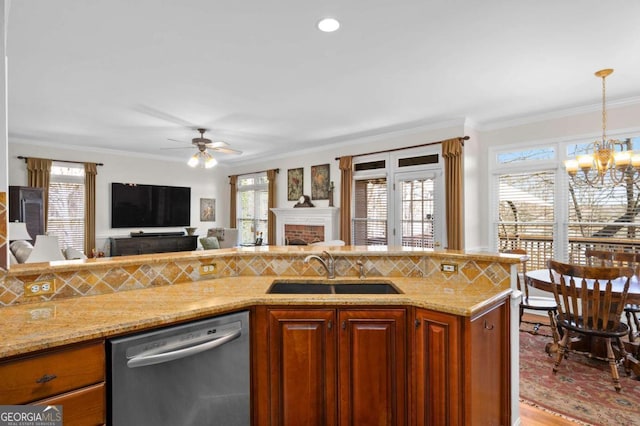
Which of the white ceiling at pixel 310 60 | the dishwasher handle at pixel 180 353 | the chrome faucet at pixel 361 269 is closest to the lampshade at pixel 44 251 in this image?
the white ceiling at pixel 310 60

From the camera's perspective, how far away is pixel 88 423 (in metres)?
1.39

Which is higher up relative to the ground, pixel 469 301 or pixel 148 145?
pixel 148 145

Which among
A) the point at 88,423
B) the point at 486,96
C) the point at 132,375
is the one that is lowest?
the point at 88,423

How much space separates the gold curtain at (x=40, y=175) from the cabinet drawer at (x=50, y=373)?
251 inches

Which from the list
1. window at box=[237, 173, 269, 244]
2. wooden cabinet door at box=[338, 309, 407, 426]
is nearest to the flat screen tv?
window at box=[237, 173, 269, 244]

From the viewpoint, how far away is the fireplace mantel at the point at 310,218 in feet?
21.8

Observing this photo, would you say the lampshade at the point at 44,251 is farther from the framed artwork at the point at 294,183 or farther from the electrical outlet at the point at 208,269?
the framed artwork at the point at 294,183

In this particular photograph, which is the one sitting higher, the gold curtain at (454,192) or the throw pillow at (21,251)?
the gold curtain at (454,192)

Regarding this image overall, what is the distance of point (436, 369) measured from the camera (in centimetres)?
176

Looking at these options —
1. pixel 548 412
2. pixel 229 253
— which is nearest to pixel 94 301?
pixel 229 253

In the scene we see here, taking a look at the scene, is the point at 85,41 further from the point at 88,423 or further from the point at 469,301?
the point at 469,301

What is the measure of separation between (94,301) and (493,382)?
218 centimetres

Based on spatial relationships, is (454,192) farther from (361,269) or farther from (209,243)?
(209,243)

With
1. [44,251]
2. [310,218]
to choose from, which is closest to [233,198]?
[310,218]
